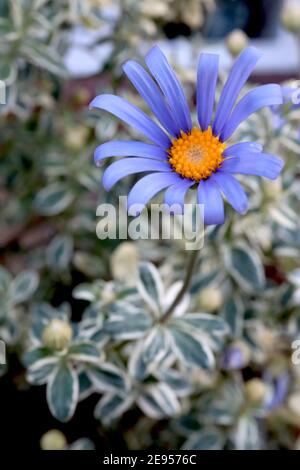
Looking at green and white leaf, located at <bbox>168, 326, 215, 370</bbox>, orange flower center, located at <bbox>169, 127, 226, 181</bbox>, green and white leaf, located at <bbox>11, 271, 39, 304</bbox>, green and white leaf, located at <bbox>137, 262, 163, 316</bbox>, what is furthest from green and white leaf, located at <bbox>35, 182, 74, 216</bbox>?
orange flower center, located at <bbox>169, 127, 226, 181</bbox>

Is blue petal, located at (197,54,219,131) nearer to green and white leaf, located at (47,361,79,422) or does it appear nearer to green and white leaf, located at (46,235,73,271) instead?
green and white leaf, located at (47,361,79,422)

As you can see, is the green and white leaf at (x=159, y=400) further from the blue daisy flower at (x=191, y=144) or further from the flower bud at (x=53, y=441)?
the blue daisy flower at (x=191, y=144)

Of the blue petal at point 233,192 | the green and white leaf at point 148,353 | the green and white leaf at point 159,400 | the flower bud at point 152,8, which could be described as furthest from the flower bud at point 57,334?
the flower bud at point 152,8

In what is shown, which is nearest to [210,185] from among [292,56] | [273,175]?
[273,175]

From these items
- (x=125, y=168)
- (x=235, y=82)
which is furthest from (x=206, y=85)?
(x=125, y=168)

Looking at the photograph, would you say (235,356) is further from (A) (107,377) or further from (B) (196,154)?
(B) (196,154)
